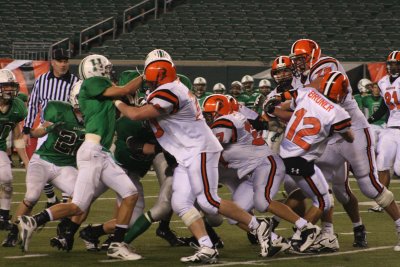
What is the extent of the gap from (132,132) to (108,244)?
0.84 meters

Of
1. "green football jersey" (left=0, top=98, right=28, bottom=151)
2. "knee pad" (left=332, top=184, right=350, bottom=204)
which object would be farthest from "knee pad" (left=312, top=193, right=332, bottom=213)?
"green football jersey" (left=0, top=98, right=28, bottom=151)

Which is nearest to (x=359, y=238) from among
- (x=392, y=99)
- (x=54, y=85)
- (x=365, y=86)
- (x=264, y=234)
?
(x=264, y=234)

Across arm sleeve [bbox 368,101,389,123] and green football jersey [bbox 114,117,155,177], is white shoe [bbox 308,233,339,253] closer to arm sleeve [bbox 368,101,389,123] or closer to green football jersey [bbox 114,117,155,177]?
green football jersey [bbox 114,117,155,177]

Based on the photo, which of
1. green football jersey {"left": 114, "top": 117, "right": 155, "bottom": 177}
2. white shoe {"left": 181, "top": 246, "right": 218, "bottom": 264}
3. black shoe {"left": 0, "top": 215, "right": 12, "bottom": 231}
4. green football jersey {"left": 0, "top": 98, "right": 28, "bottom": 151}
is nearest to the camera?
white shoe {"left": 181, "top": 246, "right": 218, "bottom": 264}

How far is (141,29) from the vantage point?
21562mm

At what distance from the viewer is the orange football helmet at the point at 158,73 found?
22.1ft

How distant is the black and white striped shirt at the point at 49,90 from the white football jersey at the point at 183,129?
9.45ft

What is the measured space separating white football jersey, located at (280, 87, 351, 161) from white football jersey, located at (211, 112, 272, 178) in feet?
0.84

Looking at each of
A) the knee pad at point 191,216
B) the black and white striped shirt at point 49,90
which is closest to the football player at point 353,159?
the knee pad at point 191,216

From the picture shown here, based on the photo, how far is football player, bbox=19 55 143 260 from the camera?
6898 millimetres

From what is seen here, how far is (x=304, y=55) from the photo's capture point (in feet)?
25.9

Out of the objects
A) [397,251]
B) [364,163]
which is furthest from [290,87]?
[397,251]

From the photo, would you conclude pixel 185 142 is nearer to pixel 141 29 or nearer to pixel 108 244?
pixel 108 244

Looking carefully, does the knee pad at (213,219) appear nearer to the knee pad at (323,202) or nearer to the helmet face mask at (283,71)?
the knee pad at (323,202)
